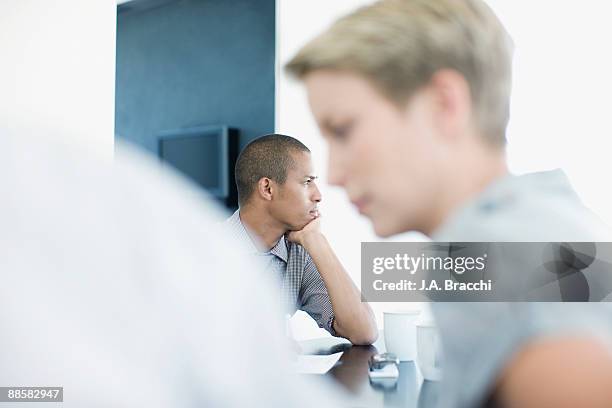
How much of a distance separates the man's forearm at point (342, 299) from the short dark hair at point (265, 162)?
16cm

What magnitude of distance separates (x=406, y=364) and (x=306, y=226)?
403mm

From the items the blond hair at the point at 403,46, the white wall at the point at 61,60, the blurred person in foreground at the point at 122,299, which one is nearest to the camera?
the blurred person in foreground at the point at 122,299

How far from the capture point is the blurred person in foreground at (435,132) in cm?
24

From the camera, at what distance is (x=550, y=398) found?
19cm

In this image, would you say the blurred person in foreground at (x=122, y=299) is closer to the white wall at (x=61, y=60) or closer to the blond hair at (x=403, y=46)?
the blond hair at (x=403, y=46)

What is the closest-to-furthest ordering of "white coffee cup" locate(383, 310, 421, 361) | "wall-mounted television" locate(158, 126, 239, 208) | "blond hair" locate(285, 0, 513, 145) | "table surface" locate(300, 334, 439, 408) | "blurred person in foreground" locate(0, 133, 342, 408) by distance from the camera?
"blurred person in foreground" locate(0, 133, 342, 408) → "blond hair" locate(285, 0, 513, 145) → "table surface" locate(300, 334, 439, 408) → "white coffee cup" locate(383, 310, 421, 361) → "wall-mounted television" locate(158, 126, 239, 208)

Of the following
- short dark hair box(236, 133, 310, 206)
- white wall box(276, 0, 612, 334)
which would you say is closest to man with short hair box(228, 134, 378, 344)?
short dark hair box(236, 133, 310, 206)

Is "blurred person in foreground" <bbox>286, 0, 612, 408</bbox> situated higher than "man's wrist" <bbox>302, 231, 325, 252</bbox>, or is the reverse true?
"blurred person in foreground" <bbox>286, 0, 612, 408</bbox>

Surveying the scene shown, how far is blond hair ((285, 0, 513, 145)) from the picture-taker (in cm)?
30

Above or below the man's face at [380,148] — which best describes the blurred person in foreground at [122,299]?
below

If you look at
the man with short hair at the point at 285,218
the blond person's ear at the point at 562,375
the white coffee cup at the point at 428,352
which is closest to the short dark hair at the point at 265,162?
the man with short hair at the point at 285,218

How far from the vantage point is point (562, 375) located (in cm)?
19

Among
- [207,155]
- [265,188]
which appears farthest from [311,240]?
[207,155]

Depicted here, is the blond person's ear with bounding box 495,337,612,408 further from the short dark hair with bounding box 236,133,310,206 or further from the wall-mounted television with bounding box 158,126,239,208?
the wall-mounted television with bounding box 158,126,239,208
